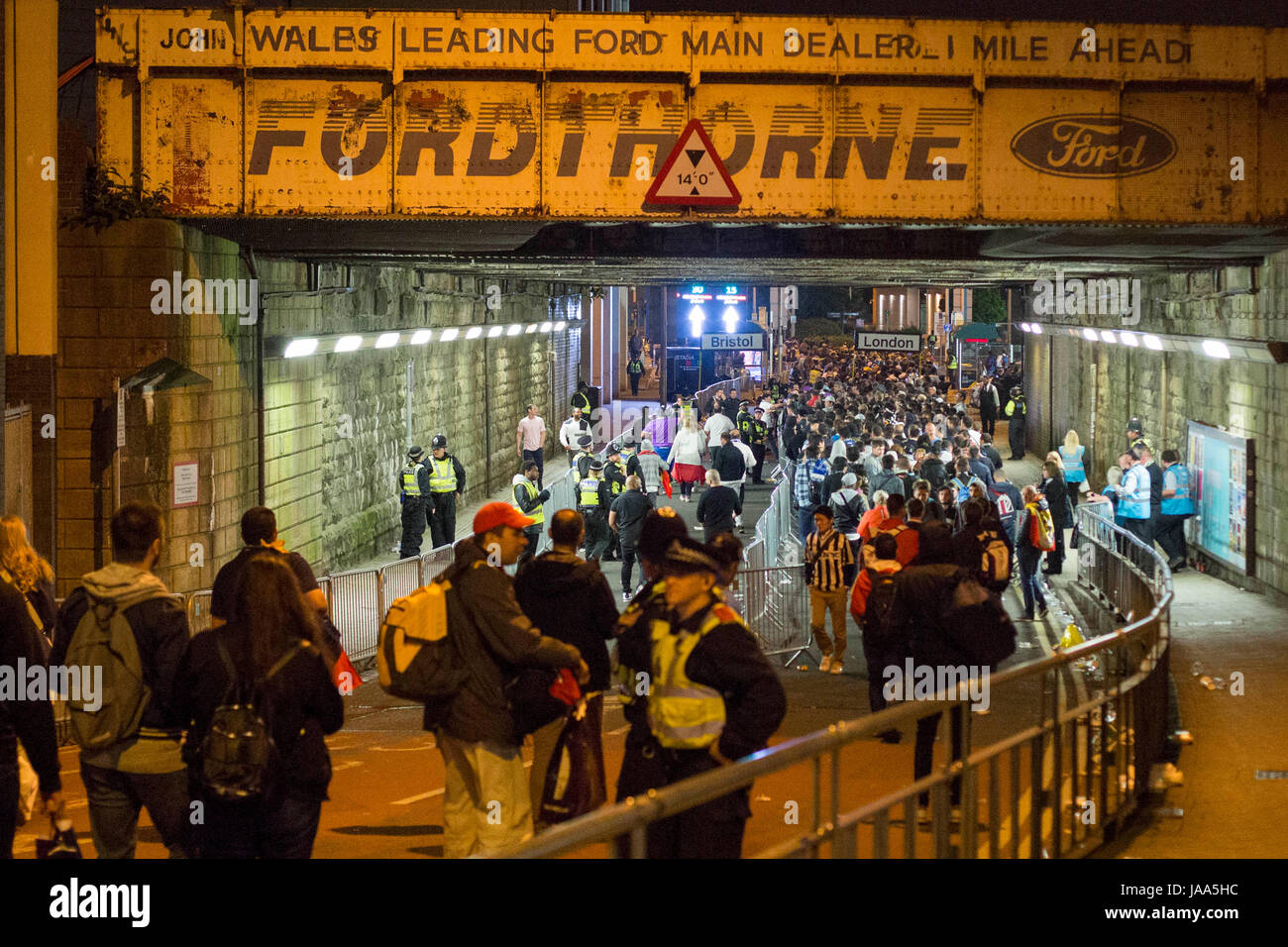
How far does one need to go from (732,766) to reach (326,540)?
15991mm

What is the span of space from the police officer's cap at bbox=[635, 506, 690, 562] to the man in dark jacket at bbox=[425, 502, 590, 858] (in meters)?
0.52

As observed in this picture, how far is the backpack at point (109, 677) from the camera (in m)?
5.63

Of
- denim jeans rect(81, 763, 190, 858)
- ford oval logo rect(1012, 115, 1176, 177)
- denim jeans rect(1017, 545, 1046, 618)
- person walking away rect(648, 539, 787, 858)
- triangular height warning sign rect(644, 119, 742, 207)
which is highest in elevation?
ford oval logo rect(1012, 115, 1176, 177)

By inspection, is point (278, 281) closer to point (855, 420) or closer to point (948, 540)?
point (948, 540)

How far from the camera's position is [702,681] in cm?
557

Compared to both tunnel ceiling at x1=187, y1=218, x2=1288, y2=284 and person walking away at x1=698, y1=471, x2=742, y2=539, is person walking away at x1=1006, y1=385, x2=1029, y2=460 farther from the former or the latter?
person walking away at x1=698, y1=471, x2=742, y2=539

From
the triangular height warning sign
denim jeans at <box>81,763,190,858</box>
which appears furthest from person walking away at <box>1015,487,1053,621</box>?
denim jeans at <box>81,763,190,858</box>

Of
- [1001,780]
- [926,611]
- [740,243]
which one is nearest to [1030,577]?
[740,243]

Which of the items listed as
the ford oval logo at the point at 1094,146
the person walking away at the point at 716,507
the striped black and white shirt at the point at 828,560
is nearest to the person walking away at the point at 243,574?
the striped black and white shirt at the point at 828,560

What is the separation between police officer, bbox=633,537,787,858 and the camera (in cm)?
546

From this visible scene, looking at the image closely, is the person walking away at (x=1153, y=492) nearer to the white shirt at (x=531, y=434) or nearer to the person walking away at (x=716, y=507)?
the person walking away at (x=716, y=507)

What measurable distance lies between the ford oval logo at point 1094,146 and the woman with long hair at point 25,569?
10066mm

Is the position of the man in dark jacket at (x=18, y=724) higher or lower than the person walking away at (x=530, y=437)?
lower
